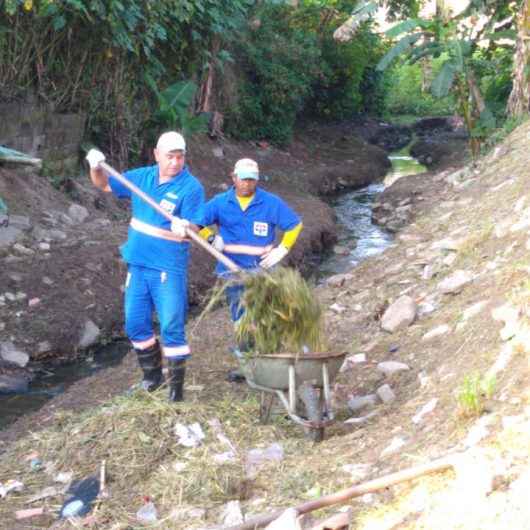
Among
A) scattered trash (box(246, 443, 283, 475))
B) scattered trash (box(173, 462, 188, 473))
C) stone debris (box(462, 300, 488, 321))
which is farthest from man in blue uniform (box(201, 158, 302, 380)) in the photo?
scattered trash (box(173, 462, 188, 473))

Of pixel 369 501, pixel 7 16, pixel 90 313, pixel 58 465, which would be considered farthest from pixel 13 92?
pixel 369 501

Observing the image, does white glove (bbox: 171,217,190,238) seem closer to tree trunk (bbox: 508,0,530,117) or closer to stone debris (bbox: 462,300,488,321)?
stone debris (bbox: 462,300,488,321)

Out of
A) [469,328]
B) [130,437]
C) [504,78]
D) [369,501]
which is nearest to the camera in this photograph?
[369,501]

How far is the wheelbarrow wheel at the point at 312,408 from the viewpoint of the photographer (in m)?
5.45

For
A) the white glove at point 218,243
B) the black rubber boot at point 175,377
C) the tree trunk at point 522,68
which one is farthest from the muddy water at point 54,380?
the tree trunk at point 522,68

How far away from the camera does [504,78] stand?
1753 cm

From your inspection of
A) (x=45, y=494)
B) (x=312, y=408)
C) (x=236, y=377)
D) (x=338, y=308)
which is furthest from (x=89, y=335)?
(x=312, y=408)

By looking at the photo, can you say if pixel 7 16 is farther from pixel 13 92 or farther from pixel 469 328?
pixel 469 328

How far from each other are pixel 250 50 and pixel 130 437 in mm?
14410

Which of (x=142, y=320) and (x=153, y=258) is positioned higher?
(x=153, y=258)

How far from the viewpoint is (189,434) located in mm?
5520

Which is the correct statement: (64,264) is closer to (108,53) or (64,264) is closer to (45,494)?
(108,53)

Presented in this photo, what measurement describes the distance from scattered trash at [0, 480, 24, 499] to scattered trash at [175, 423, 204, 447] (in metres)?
0.98

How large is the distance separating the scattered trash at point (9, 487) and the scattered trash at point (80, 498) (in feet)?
1.26
